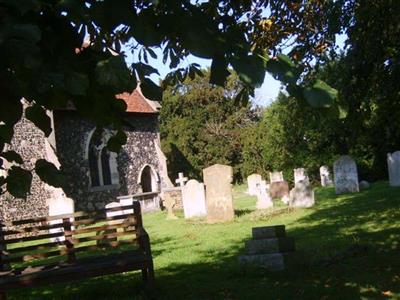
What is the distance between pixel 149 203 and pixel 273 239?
1816 cm

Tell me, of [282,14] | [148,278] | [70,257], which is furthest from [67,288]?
[282,14]

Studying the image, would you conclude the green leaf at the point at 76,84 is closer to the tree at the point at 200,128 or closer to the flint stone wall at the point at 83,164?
the flint stone wall at the point at 83,164

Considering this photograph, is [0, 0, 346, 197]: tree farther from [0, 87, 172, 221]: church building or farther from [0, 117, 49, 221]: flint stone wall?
[0, 117, 49, 221]: flint stone wall

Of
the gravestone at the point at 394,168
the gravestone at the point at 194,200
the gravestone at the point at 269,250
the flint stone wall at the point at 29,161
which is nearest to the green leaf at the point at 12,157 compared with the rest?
the gravestone at the point at 269,250

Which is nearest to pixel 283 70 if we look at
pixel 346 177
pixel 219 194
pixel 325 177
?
pixel 219 194

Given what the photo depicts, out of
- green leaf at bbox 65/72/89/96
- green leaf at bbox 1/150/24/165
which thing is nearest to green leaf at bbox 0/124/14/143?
green leaf at bbox 1/150/24/165

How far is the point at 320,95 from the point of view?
75.3 inches

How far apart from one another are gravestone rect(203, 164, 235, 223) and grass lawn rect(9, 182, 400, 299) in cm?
231

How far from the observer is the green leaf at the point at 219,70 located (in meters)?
1.93

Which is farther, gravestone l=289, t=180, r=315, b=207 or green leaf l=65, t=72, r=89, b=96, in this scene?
gravestone l=289, t=180, r=315, b=207

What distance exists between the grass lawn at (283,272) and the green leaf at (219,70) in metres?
3.84

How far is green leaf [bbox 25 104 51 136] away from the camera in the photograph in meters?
2.61

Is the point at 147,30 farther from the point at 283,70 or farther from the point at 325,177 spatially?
the point at 325,177

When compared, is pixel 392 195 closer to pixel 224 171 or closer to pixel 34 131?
pixel 224 171
